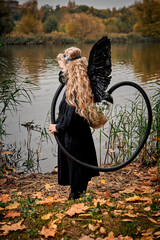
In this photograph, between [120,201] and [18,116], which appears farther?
[18,116]

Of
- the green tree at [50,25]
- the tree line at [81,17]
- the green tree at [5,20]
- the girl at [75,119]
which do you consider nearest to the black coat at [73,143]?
the girl at [75,119]

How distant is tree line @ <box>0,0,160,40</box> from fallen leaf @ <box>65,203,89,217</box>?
3344cm

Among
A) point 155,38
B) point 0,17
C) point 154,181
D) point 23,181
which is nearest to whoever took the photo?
point 154,181

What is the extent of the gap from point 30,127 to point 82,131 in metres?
2.47

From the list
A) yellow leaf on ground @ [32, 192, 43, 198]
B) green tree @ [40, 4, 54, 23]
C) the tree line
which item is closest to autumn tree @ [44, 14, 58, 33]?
the tree line

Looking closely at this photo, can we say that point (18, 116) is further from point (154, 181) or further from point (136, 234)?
point (136, 234)

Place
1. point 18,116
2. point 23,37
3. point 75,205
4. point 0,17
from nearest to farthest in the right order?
point 75,205
point 18,116
point 0,17
point 23,37

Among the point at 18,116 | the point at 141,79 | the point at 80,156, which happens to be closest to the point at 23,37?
the point at 141,79

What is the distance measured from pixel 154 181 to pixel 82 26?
31630mm

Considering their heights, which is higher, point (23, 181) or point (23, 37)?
point (23, 37)

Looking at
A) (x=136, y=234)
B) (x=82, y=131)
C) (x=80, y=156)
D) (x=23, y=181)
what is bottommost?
(x=23, y=181)

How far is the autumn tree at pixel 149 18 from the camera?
1587 inches

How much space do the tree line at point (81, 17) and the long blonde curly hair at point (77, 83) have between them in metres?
33.0

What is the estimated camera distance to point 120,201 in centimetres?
287
